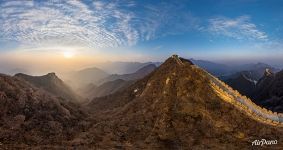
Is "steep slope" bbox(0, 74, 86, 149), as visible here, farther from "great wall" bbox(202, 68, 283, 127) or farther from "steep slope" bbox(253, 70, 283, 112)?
"steep slope" bbox(253, 70, 283, 112)

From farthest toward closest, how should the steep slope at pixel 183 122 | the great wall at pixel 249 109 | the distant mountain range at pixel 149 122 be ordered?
the great wall at pixel 249 109
the steep slope at pixel 183 122
the distant mountain range at pixel 149 122

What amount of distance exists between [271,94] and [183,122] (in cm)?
10734

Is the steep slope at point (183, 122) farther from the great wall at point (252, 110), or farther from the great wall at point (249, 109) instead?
the great wall at point (252, 110)

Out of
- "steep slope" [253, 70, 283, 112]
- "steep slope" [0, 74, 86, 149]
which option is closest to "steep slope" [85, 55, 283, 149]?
"steep slope" [0, 74, 86, 149]

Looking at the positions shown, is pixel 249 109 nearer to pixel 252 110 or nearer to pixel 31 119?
pixel 252 110

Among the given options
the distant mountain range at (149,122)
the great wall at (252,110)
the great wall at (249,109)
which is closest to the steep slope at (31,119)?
the distant mountain range at (149,122)

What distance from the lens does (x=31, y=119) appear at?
42.7m

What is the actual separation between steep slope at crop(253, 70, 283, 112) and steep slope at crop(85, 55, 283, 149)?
70.6m

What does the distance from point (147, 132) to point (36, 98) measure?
18747 millimetres

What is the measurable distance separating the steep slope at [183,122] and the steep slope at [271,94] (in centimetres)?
7065

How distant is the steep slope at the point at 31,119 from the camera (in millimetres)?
37688

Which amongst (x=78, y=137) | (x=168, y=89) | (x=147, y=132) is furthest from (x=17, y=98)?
(x=168, y=89)

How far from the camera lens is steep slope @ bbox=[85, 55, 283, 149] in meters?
39.8

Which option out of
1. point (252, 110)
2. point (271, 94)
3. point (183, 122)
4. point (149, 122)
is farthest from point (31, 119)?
point (271, 94)
